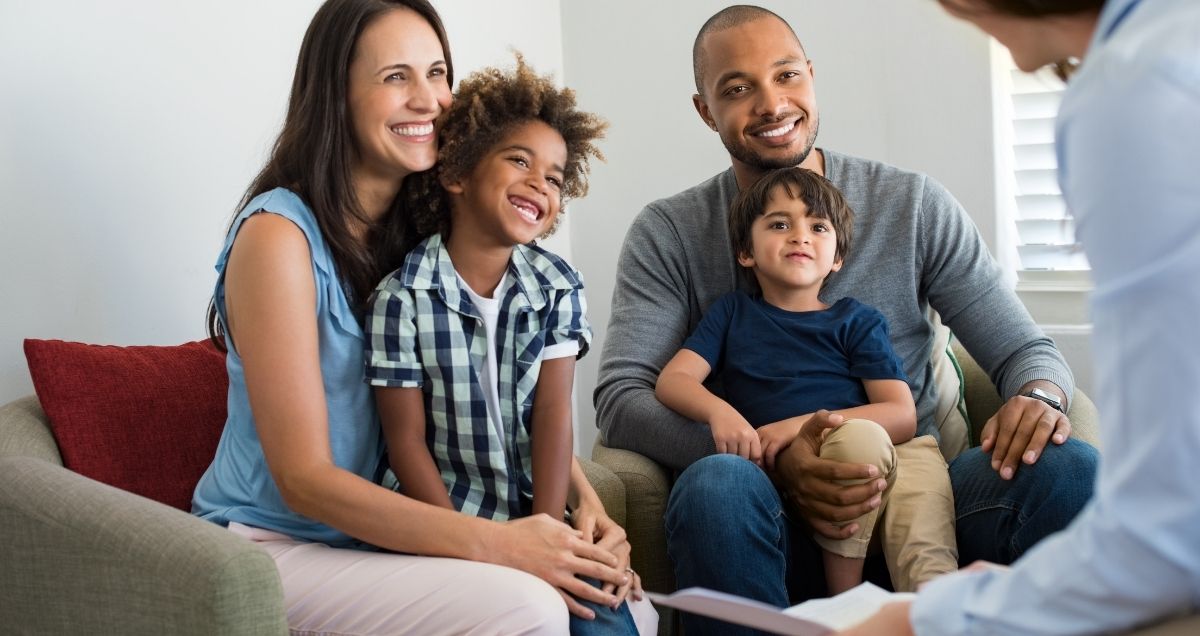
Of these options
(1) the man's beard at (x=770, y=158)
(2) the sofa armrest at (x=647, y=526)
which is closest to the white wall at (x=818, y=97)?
(1) the man's beard at (x=770, y=158)

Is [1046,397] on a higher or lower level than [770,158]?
lower

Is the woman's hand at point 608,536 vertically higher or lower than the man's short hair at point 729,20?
lower

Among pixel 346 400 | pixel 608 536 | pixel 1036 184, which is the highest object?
pixel 1036 184

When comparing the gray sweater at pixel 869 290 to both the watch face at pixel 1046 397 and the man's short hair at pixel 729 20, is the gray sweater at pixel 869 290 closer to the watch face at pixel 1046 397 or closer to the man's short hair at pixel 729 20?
the watch face at pixel 1046 397

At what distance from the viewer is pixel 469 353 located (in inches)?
68.5

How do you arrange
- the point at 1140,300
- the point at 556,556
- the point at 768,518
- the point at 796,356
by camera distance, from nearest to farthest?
the point at 1140,300
the point at 556,556
the point at 768,518
the point at 796,356

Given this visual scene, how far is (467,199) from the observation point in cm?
180

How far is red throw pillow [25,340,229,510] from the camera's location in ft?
5.93

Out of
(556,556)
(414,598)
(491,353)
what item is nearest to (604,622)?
(556,556)

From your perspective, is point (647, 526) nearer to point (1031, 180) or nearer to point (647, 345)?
point (647, 345)

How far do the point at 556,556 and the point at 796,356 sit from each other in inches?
29.3

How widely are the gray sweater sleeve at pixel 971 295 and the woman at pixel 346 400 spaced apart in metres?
0.84

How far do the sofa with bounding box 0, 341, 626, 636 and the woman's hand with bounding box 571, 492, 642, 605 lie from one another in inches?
7.6

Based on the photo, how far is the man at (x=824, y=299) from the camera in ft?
6.17
